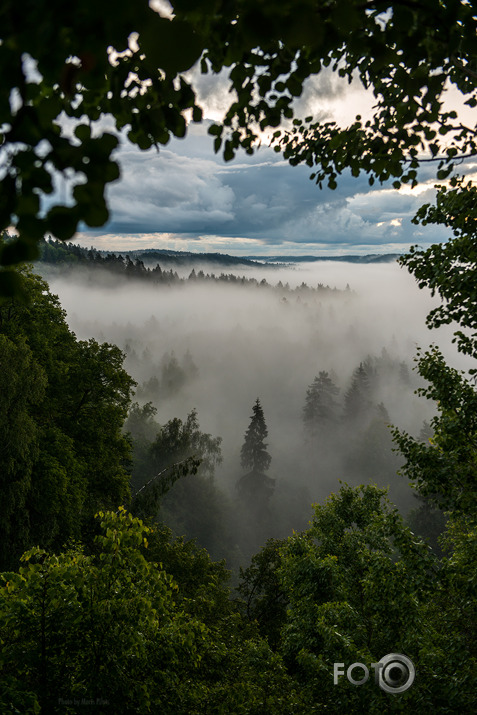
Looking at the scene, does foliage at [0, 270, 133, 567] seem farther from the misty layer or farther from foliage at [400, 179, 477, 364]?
the misty layer

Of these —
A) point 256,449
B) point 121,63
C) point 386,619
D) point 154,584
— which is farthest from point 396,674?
point 256,449

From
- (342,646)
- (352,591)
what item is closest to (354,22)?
(342,646)

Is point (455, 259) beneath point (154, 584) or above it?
above

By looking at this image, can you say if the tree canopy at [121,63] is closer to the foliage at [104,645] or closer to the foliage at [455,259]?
the foliage at [455,259]

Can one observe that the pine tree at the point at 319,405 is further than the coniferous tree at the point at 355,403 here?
No

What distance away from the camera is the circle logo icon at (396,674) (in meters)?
6.09

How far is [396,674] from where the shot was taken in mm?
6363

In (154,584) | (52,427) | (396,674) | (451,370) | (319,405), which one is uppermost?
(451,370)

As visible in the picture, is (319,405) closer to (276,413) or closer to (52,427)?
(276,413)

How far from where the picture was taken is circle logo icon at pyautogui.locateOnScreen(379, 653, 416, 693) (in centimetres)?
609

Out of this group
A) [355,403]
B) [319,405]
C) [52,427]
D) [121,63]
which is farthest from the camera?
[355,403]

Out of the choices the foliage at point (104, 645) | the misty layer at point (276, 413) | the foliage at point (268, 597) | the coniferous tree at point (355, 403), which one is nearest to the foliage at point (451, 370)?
the foliage at point (104, 645)

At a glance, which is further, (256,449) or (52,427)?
(256,449)

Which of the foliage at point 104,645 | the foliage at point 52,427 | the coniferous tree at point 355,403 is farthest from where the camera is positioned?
the coniferous tree at point 355,403
